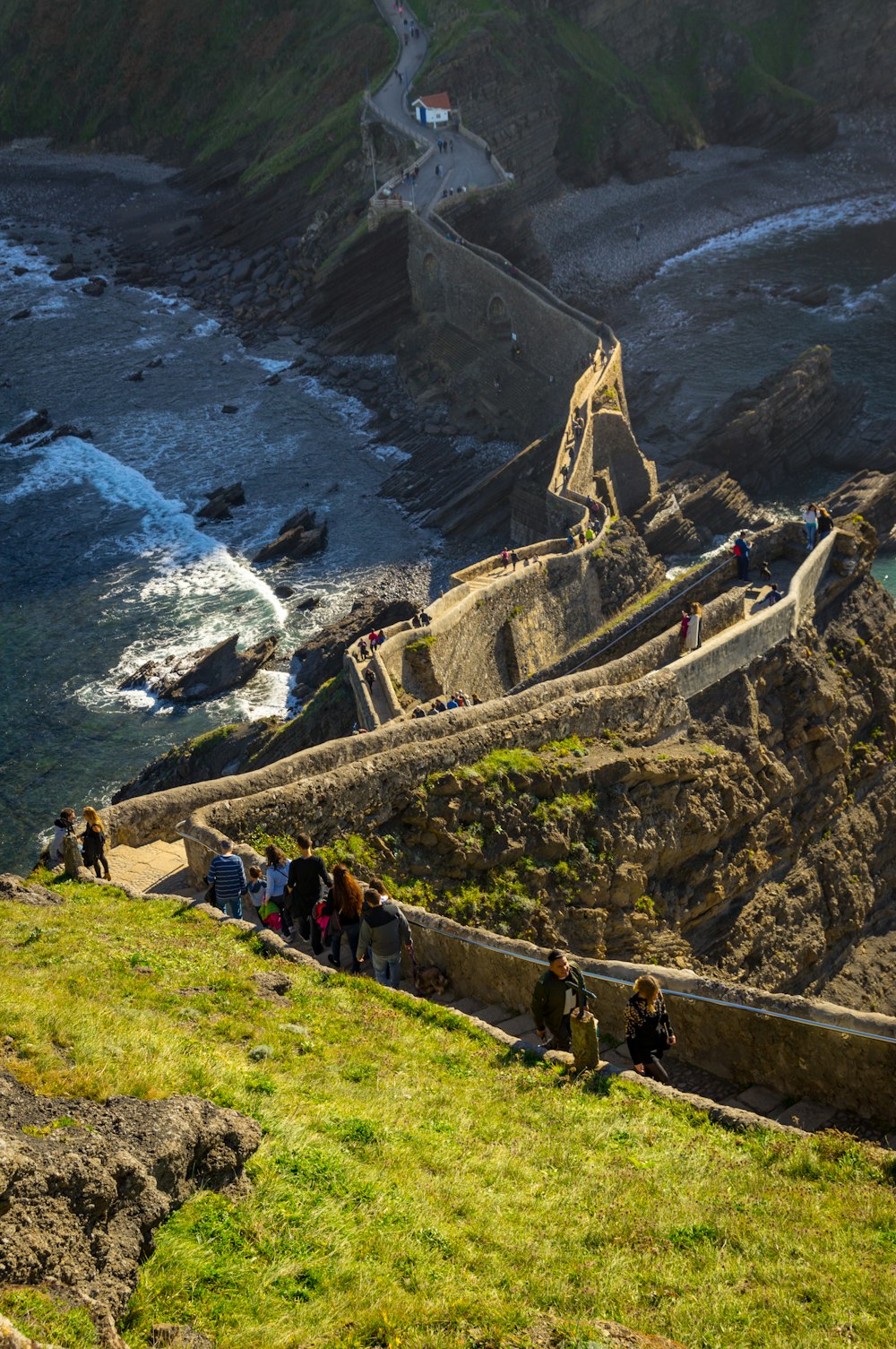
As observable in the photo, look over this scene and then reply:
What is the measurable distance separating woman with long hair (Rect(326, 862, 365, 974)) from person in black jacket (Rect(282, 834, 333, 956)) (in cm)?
19

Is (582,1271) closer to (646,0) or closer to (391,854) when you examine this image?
(391,854)

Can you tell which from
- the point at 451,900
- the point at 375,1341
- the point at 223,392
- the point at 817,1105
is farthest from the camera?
the point at 223,392

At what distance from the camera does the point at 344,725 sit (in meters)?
26.7

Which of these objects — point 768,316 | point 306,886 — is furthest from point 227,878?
point 768,316

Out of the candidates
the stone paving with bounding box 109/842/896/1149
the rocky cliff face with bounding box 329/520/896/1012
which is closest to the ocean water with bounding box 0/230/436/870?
the rocky cliff face with bounding box 329/520/896/1012

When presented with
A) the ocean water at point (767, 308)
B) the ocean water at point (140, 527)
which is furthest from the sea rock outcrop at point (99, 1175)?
the ocean water at point (767, 308)

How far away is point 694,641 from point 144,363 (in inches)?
1903

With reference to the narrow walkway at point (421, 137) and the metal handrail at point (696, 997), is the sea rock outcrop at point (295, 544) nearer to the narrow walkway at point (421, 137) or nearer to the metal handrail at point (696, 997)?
the narrow walkway at point (421, 137)

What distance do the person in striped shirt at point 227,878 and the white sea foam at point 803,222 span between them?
2470 inches

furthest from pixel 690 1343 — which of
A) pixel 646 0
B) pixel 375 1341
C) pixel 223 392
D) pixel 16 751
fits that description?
pixel 646 0

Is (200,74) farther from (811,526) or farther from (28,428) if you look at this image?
(811,526)

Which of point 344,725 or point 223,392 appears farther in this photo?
point 223,392

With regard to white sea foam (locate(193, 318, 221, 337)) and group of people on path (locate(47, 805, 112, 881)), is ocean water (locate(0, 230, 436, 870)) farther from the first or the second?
group of people on path (locate(47, 805, 112, 881))

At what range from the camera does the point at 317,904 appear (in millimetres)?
13891
